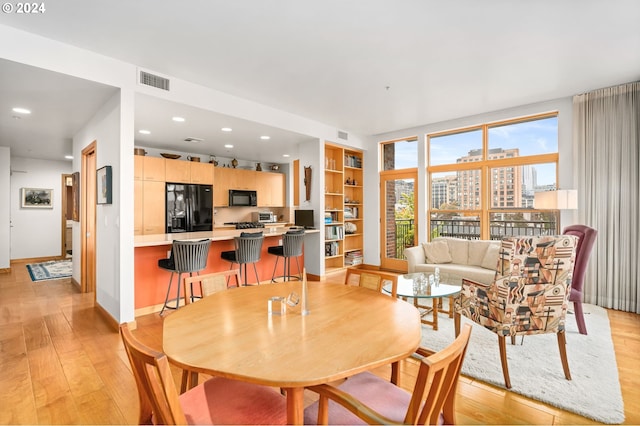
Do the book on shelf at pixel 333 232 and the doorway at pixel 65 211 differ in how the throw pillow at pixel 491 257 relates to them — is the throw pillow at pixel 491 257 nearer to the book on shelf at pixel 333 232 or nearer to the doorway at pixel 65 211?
the book on shelf at pixel 333 232

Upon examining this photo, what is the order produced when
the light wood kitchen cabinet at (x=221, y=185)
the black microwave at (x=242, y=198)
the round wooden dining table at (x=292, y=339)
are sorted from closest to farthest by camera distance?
the round wooden dining table at (x=292, y=339) < the light wood kitchen cabinet at (x=221, y=185) < the black microwave at (x=242, y=198)

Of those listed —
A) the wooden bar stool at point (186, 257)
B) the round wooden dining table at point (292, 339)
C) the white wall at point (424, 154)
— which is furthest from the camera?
the white wall at point (424, 154)

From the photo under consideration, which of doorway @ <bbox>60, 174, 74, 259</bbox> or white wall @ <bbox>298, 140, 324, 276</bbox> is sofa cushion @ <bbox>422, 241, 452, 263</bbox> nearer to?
white wall @ <bbox>298, 140, 324, 276</bbox>

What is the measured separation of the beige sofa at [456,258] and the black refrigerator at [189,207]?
4123mm

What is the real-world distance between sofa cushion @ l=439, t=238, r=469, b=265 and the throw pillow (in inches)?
10.7

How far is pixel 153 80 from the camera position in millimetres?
3330

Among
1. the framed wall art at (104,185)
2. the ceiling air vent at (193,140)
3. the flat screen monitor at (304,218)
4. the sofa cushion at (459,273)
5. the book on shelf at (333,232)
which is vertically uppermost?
the ceiling air vent at (193,140)

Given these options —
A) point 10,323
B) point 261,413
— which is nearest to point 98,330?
point 10,323

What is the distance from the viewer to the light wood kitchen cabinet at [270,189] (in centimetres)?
787

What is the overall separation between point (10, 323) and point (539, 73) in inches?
255

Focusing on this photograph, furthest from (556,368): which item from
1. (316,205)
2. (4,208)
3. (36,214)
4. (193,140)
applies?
(36,214)

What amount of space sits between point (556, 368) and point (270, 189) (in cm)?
677

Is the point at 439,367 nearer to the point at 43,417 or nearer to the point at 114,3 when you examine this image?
the point at 43,417

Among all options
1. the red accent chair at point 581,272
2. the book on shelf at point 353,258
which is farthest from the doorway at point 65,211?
the red accent chair at point 581,272
